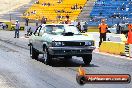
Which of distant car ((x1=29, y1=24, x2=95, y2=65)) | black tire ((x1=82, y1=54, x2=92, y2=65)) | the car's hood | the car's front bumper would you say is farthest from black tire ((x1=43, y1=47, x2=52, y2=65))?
black tire ((x1=82, y1=54, x2=92, y2=65))

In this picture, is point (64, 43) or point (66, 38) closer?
point (64, 43)

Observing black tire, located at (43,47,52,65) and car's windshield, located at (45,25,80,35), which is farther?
car's windshield, located at (45,25,80,35)

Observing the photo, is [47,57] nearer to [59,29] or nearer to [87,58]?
[59,29]

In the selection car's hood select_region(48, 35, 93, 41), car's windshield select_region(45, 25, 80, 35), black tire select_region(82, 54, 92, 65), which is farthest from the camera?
car's windshield select_region(45, 25, 80, 35)

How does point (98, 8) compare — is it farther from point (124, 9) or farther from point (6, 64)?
point (6, 64)

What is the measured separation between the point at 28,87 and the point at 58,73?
313 centimetres

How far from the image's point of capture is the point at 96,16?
57719 mm

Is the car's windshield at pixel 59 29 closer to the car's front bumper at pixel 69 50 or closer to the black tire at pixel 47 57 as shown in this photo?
the black tire at pixel 47 57

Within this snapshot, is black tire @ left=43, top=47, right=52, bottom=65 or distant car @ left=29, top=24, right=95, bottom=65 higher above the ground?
distant car @ left=29, top=24, right=95, bottom=65

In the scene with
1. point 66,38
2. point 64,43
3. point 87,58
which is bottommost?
point 87,58

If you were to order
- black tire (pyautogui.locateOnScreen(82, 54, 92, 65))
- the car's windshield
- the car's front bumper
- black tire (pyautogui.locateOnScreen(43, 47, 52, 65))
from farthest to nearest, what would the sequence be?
the car's windshield
black tire (pyautogui.locateOnScreen(82, 54, 92, 65))
black tire (pyautogui.locateOnScreen(43, 47, 52, 65))
the car's front bumper

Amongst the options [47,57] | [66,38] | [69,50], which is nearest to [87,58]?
[69,50]

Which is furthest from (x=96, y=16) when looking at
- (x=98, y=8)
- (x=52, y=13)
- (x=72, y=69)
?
(x=72, y=69)

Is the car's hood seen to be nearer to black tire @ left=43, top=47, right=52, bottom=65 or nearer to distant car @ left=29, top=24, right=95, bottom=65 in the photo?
distant car @ left=29, top=24, right=95, bottom=65
